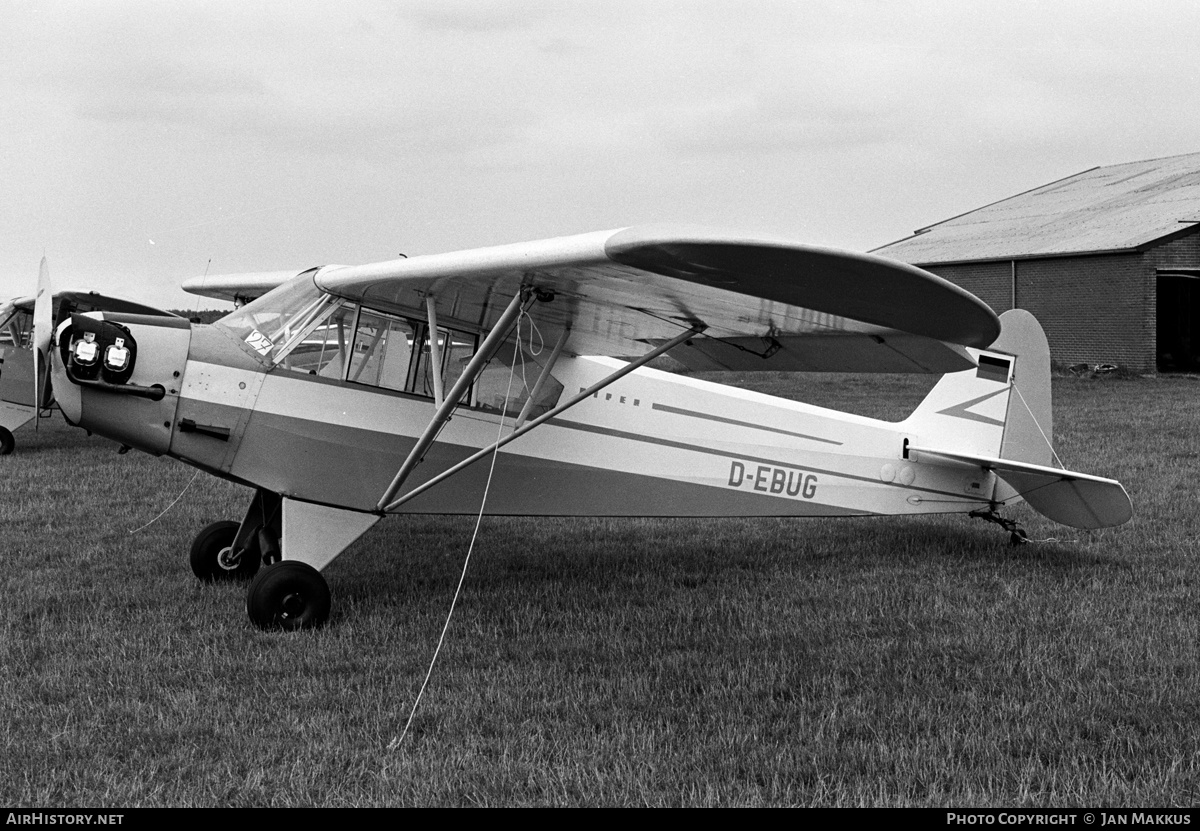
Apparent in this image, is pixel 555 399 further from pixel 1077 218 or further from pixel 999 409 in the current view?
pixel 1077 218

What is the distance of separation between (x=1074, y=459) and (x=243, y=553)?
35.9ft

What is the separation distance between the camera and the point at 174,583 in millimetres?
7094

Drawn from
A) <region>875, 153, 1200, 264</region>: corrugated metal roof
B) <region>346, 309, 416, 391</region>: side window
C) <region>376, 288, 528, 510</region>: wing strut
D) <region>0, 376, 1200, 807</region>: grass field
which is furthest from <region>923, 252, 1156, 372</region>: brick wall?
<region>376, 288, 528, 510</region>: wing strut

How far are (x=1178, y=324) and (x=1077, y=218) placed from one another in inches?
202

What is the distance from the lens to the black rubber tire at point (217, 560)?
7133 mm

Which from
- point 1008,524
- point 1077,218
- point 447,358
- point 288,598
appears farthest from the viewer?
point 1077,218

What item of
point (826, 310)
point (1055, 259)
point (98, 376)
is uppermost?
point (1055, 259)

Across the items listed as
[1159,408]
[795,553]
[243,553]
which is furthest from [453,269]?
[1159,408]

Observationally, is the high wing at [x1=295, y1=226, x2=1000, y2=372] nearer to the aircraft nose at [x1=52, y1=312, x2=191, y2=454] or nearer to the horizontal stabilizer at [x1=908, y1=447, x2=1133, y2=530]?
the aircraft nose at [x1=52, y1=312, x2=191, y2=454]

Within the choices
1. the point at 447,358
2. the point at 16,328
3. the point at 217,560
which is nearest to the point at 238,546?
the point at 217,560

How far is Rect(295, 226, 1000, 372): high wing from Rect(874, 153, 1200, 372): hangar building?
90.4ft

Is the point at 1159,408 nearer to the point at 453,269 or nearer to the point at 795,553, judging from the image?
the point at 795,553

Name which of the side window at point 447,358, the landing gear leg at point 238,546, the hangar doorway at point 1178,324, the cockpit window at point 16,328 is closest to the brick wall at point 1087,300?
the hangar doorway at point 1178,324

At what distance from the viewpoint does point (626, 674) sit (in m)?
5.21
